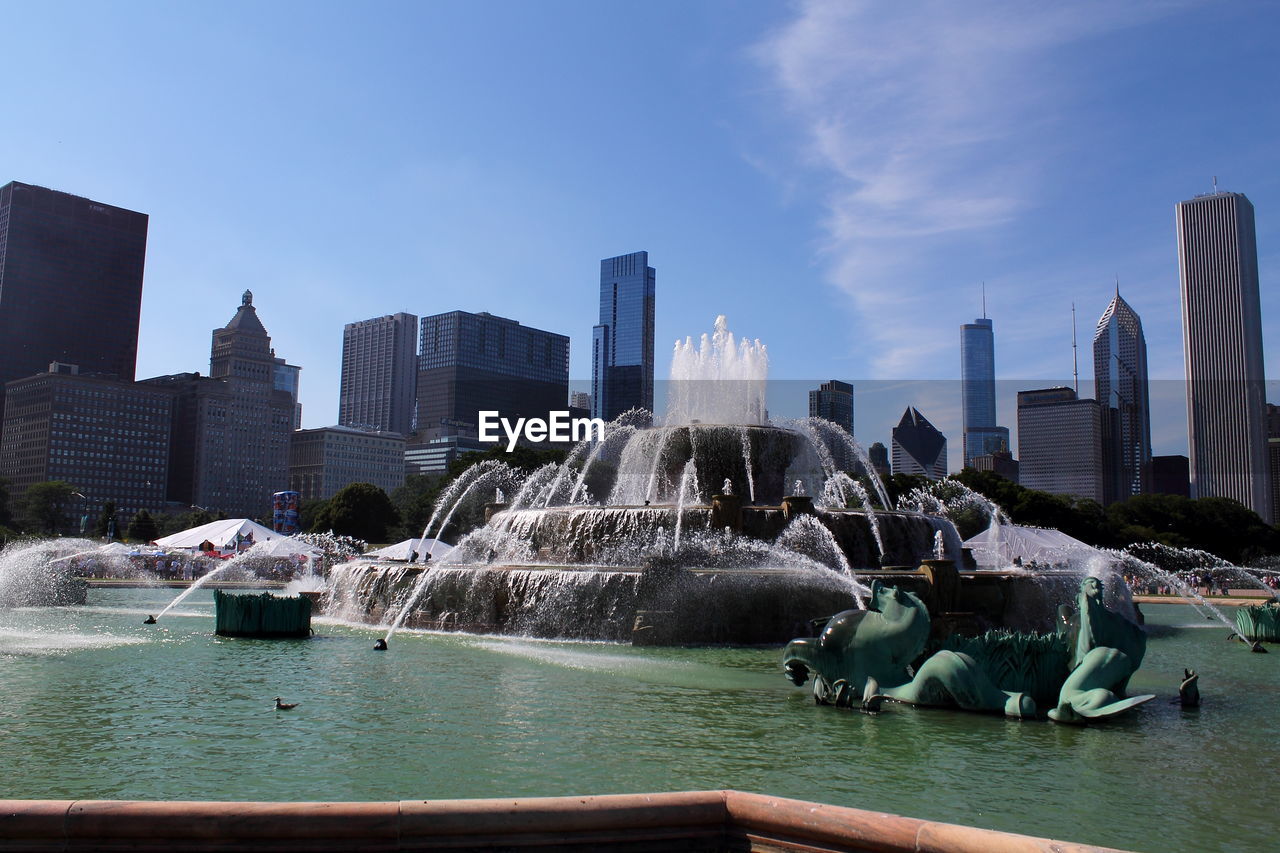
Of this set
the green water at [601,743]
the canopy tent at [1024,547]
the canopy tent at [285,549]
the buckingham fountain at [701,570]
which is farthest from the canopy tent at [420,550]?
the green water at [601,743]

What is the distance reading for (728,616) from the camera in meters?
20.3

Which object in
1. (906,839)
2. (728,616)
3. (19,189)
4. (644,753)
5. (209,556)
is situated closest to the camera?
(906,839)

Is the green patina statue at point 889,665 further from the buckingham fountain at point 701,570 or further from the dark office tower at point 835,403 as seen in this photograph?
the dark office tower at point 835,403

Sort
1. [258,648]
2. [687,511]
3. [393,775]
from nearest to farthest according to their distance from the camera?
[393,775], [258,648], [687,511]

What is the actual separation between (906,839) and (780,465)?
92.2ft

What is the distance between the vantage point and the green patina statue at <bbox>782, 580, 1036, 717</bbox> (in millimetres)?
11864

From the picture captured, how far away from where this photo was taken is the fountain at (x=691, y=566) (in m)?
20.3

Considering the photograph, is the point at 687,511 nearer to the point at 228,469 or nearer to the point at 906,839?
the point at 906,839

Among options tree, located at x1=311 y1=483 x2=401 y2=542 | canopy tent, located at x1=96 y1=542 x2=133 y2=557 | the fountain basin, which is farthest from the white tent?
tree, located at x1=311 y1=483 x2=401 y2=542

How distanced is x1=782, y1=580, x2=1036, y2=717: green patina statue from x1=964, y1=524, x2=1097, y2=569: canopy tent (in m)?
32.8

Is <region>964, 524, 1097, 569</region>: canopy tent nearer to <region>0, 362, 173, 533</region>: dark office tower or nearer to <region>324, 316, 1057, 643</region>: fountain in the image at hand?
<region>324, 316, 1057, 643</region>: fountain

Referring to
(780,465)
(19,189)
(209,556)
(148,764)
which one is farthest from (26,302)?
(148,764)

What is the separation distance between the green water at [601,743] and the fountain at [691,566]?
386 centimetres

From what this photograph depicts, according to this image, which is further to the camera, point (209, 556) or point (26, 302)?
point (26, 302)
